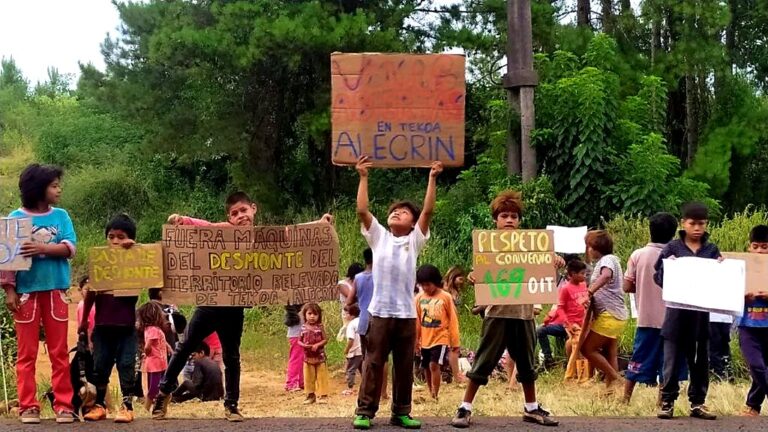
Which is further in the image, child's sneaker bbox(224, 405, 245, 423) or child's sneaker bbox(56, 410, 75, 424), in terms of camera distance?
child's sneaker bbox(224, 405, 245, 423)

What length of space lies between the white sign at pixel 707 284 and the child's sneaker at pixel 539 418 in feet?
4.12

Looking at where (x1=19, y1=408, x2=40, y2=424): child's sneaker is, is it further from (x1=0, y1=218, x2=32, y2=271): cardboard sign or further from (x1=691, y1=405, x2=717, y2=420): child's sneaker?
(x1=691, y1=405, x2=717, y2=420): child's sneaker

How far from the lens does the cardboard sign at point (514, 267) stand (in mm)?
6379

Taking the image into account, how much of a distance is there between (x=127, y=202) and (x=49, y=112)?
13920 mm

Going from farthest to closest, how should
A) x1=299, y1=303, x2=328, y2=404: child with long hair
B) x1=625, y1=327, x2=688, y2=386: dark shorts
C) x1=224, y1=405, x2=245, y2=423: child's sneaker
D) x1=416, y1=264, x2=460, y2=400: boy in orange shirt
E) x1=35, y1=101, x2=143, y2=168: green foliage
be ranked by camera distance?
x1=35, y1=101, x2=143, y2=168: green foliage → x1=299, y1=303, x2=328, y2=404: child with long hair → x1=416, y1=264, x2=460, y2=400: boy in orange shirt → x1=625, y1=327, x2=688, y2=386: dark shorts → x1=224, y1=405, x2=245, y2=423: child's sneaker

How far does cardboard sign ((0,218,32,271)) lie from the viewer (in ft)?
20.2

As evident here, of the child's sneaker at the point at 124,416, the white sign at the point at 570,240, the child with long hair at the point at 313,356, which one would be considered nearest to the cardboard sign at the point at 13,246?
the child's sneaker at the point at 124,416

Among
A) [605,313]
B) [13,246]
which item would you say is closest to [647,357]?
[605,313]

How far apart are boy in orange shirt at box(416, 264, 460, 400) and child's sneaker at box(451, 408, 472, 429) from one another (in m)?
2.33

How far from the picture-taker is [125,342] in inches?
258

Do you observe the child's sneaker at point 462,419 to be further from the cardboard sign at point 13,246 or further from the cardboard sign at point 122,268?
the cardboard sign at point 13,246

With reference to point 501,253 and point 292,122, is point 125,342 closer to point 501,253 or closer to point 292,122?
point 501,253

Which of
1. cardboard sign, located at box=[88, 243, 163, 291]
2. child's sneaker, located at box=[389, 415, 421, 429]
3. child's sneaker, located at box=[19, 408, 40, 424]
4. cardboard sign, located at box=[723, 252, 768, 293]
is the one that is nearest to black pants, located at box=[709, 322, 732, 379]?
cardboard sign, located at box=[723, 252, 768, 293]

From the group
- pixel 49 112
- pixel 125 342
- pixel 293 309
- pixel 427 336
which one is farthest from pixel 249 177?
pixel 49 112
